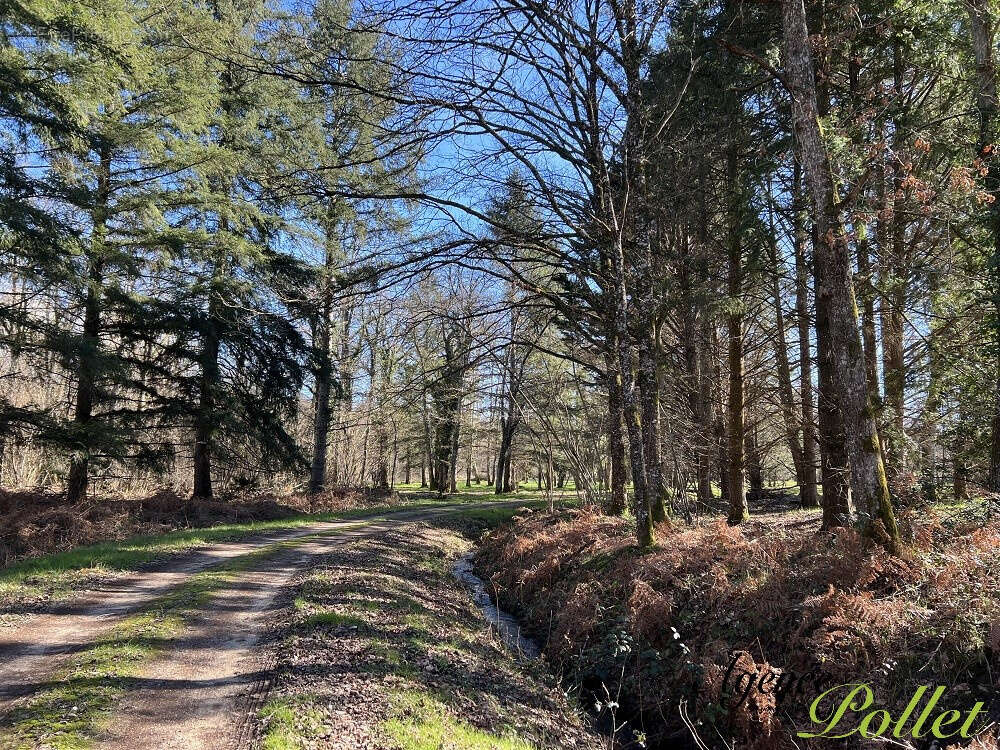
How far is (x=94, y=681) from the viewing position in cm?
474

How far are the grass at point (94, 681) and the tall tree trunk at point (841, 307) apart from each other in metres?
7.75

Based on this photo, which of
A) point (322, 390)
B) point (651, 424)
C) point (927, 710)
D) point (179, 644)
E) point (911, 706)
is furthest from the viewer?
point (322, 390)

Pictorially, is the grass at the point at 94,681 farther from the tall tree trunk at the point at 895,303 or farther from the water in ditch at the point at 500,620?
the tall tree trunk at the point at 895,303

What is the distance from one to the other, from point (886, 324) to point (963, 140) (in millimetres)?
4479

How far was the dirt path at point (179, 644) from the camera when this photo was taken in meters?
4.87

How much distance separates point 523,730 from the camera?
523 cm

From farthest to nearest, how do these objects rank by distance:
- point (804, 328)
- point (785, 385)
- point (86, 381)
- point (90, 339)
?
point (785, 385) → point (804, 328) → point (86, 381) → point (90, 339)

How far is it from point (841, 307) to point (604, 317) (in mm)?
4309

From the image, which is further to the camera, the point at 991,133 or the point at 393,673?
the point at 991,133

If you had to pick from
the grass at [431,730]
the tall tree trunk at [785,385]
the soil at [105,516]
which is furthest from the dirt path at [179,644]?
the tall tree trunk at [785,385]

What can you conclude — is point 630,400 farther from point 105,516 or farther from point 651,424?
point 105,516

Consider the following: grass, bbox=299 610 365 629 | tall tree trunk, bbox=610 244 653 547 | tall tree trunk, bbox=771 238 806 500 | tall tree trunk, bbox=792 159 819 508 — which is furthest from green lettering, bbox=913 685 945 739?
tall tree trunk, bbox=771 238 806 500

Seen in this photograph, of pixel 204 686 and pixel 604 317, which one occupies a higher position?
pixel 604 317

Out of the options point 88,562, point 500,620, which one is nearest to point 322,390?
point 88,562
